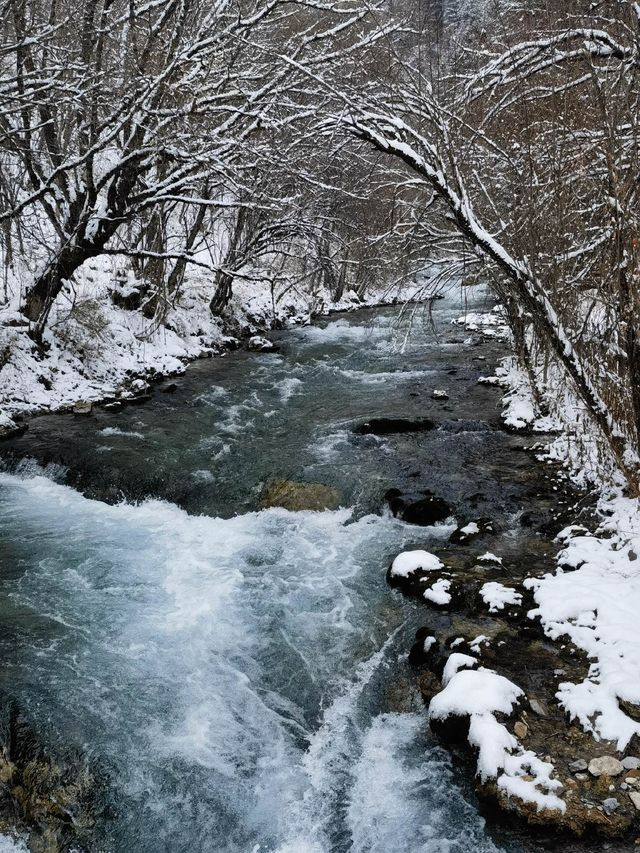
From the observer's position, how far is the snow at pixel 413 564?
5.62 metres

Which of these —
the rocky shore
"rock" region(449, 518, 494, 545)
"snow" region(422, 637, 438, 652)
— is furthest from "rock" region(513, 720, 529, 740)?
"rock" region(449, 518, 494, 545)

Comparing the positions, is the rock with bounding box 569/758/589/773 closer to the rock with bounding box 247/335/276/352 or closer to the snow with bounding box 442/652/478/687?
the snow with bounding box 442/652/478/687

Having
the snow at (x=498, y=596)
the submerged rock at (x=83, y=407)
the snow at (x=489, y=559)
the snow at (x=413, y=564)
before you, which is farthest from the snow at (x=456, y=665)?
the submerged rock at (x=83, y=407)

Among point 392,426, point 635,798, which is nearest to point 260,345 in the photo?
point 392,426

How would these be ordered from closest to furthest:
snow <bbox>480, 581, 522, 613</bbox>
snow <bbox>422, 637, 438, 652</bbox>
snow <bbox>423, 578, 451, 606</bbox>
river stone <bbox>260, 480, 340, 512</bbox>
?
snow <bbox>422, 637, 438, 652</bbox>
snow <bbox>480, 581, 522, 613</bbox>
snow <bbox>423, 578, 451, 606</bbox>
river stone <bbox>260, 480, 340, 512</bbox>

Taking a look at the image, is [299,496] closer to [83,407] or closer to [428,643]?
[428,643]

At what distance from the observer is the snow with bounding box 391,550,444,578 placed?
5625 millimetres

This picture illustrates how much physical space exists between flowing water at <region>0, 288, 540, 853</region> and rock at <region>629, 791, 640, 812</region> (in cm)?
81

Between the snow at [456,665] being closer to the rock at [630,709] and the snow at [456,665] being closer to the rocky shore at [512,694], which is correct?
the rocky shore at [512,694]

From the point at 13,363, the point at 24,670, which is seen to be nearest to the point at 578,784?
the point at 24,670

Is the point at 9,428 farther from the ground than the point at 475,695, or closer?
farther from the ground

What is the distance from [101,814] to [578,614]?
368 centimetres

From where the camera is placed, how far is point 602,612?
444cm

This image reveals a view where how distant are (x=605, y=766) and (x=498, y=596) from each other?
1785mm
